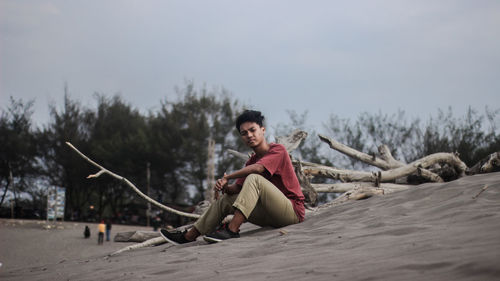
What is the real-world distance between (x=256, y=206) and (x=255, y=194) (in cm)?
32

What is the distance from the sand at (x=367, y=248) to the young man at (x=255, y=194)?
0.55ft

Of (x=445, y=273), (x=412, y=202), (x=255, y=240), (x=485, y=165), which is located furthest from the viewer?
(x=485, y=165)

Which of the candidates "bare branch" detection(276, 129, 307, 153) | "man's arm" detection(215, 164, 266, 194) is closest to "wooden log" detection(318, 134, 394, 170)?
"bare branch" detection(276, 129, 307, 153)

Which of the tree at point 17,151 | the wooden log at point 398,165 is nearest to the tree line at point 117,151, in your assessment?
the tree at point 17,151

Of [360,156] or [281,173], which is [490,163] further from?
[281,173]

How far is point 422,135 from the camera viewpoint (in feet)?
69.4

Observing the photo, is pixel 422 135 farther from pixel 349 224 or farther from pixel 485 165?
pixel 349 224

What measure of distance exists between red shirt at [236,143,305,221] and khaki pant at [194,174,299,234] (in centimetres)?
10

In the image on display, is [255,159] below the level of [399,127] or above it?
below

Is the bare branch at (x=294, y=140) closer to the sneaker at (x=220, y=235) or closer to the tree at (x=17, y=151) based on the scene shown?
the sneaker at (x=220, y=235)

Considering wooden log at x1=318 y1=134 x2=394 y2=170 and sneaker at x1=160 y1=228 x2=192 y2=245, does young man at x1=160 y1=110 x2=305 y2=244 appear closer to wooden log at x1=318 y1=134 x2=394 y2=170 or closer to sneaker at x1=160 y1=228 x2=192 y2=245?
sneaker at x1=160 y1=228 x2=192 y2=245

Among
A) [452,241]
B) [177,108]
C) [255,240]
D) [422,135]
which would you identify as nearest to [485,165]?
[255,240]

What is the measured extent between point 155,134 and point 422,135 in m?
14.7

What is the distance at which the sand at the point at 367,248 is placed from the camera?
204 cm
